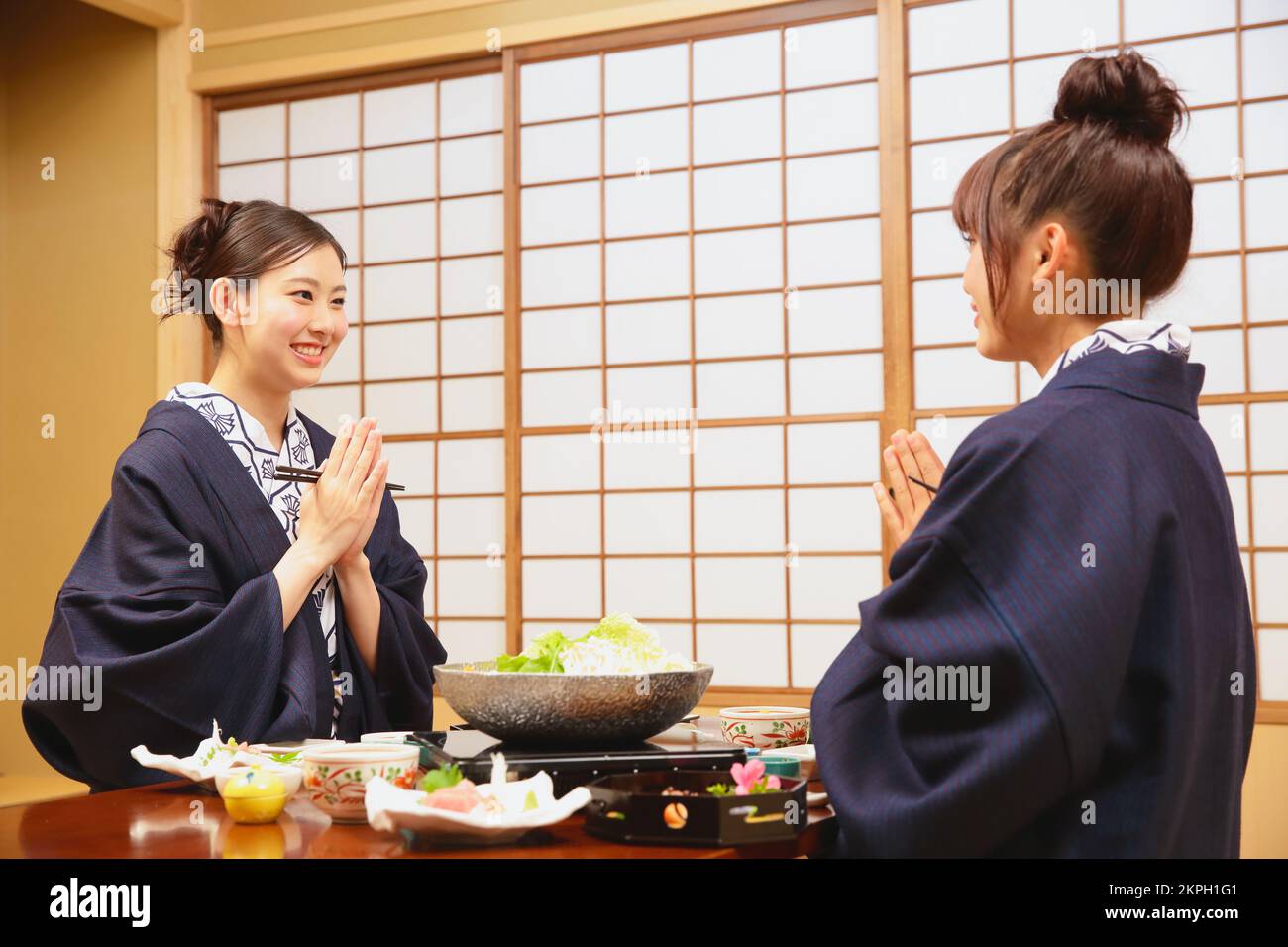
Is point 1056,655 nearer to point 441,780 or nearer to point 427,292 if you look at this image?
point 441,780

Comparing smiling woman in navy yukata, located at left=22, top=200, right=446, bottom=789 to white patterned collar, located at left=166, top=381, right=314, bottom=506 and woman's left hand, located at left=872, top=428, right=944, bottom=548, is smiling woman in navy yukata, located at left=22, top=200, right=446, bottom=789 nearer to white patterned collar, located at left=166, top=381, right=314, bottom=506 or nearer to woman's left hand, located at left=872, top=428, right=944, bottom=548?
white patterned collar, located at left=166, top=381, right=314, bottom=506

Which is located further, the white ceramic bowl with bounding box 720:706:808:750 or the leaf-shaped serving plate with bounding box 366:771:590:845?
the white ceramic bowl with bounding box 720:706:808:750

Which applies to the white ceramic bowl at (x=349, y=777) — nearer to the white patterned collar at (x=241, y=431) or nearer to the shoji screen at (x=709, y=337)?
the white patterned collar at (x=241, y=431)

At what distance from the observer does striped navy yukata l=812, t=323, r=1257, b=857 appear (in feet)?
4.14

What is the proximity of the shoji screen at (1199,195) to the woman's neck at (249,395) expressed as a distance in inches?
110

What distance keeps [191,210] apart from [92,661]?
422 cm

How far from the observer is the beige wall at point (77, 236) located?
568cm

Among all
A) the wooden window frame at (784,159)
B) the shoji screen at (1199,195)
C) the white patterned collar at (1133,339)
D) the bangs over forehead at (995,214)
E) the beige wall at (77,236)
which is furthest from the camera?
the beige wall at (77,236)

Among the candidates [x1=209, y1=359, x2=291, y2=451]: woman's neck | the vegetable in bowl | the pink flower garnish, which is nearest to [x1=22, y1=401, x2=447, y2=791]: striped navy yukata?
[x1=209, y1=359, x2=291, y2=451]: woman's neck

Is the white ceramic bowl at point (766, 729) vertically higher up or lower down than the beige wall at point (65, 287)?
lower down

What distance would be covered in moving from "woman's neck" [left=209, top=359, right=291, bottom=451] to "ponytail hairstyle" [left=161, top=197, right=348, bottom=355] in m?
0.10

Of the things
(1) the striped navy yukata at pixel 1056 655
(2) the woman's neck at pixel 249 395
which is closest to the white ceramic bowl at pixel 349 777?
(1) the striped navy yukata at pixel 1056 655

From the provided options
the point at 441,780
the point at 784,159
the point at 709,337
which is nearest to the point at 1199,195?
the point at 784,159

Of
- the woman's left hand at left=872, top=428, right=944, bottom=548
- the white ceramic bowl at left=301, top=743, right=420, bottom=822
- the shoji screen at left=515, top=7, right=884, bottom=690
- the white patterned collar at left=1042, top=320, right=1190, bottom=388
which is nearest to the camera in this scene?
the white ceramic bowl at left=301, top=743, right=420, bottom=822
